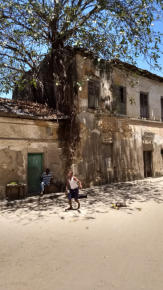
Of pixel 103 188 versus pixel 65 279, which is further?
pixel 103 188

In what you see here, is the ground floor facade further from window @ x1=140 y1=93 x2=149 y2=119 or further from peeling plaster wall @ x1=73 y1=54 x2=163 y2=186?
window @ x1=140 y1=93 x2=149 y2=119

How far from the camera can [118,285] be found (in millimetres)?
2588

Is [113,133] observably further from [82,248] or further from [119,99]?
[82,248]

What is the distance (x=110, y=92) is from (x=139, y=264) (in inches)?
418

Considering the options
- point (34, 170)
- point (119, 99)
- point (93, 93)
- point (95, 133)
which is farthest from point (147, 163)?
point (34, 170)

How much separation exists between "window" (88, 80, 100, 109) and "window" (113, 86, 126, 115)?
1.40 metres

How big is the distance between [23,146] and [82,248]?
6.20 metres

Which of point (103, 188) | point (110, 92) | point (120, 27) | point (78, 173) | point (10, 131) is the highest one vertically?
point (120, 27)

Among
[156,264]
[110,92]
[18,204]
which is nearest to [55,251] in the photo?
[156,264]

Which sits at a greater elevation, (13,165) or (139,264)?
(13,165)

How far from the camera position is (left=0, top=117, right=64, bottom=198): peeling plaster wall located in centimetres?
841

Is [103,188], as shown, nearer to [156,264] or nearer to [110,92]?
[110,92]

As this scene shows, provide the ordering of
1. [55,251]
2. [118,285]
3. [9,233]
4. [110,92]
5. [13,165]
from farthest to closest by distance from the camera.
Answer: [110,92]
[13,165]
[9,233]
[55,251]
[118,285]

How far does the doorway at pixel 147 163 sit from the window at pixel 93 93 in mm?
5545
